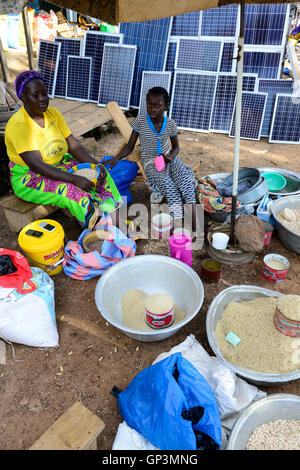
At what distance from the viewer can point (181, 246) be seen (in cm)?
307

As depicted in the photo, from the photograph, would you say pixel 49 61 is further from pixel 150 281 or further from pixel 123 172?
pixel 150 281

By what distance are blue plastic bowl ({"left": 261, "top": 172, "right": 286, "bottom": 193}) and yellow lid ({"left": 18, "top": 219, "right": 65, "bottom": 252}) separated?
111 inches

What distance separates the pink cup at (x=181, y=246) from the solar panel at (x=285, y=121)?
13.5ft

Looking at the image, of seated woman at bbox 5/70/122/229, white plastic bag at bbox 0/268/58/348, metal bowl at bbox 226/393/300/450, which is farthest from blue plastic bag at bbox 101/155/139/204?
metal bowl at bbox 226/393/300/450

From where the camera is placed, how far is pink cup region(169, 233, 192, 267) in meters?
3.08

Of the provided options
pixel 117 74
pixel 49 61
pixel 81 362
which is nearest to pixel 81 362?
pixel 81 362

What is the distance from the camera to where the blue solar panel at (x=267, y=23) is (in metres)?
6.20

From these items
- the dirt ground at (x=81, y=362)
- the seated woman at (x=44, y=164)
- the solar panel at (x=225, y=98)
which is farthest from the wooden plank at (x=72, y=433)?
the solar panel at (x=225, y=98)

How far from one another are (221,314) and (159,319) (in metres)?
0.58

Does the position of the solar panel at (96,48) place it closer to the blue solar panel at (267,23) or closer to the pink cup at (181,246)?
the blue solar panel at (267,23)

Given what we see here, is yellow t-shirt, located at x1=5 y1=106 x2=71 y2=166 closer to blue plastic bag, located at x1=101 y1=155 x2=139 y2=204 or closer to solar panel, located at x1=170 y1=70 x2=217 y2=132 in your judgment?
blue plastic bag, located at x1=101 y1=155 x2=139 y2=204

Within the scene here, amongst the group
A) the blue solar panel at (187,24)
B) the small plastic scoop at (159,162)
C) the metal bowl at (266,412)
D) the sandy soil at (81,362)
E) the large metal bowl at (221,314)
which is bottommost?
the sandy soil at (81,362)

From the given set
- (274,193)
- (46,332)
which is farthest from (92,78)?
(46,332)

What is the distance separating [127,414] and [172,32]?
22.8ft
